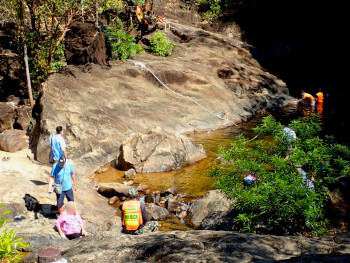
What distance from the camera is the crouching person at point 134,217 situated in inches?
222

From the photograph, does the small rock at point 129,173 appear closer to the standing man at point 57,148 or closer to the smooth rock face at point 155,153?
the smooth rock face at point 155,153

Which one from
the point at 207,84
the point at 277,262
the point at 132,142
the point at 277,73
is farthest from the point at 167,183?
the point at 277,73

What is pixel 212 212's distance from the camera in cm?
781

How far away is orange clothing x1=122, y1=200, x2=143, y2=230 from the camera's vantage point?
5625 mm

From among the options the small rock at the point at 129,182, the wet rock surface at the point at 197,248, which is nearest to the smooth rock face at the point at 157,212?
the small rock at the point at 129,182

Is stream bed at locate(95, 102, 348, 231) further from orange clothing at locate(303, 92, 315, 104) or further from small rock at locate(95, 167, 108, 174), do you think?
orange clothing at locate(303, 92, 315, 104)

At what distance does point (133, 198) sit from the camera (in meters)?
5.70

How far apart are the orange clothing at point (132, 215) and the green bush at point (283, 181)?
1.54 metres

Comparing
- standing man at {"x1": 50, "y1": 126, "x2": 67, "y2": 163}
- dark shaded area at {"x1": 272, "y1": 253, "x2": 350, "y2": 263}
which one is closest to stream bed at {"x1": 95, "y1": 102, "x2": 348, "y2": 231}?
standing man at {"x1": 50, "y1": 126, "x2": 67, "y2": 163}

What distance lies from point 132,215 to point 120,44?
618 inches

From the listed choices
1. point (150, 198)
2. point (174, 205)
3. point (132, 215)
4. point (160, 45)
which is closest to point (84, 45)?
point (160, 45)

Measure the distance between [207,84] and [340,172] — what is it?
14237 mm

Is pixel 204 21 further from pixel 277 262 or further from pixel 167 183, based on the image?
pixel 277 262

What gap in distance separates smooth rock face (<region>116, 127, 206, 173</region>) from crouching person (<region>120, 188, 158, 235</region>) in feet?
18.2
